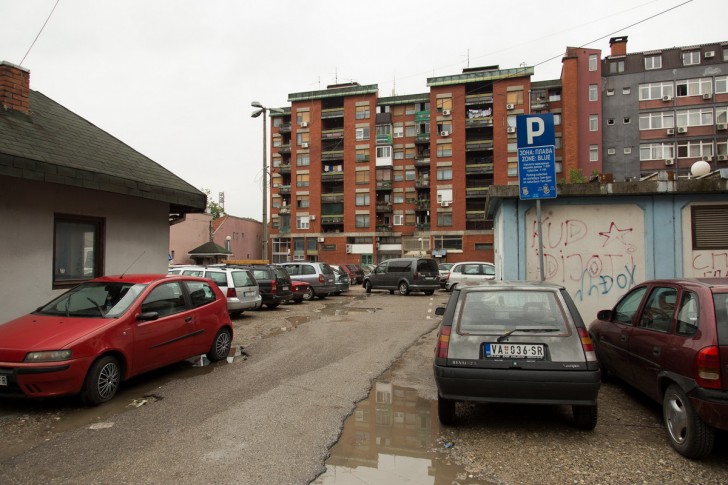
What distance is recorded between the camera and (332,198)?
6144 cm

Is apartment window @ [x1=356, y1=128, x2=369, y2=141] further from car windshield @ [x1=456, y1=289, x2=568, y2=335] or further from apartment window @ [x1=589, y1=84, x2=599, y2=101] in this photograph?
car windshield @ [x1=456, y1=289, x2=568, y2=335]

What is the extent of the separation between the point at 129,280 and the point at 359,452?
4454 millimetres

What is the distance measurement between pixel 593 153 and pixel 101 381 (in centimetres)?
5663

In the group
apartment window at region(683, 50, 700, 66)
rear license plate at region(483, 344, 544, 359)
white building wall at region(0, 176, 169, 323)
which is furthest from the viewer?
apartment window at region(683, 50, 700, 66)

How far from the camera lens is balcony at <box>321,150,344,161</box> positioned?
61594 millimetres

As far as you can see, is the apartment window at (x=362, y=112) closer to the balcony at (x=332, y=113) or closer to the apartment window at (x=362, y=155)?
the balcony at (x=332, y=113)

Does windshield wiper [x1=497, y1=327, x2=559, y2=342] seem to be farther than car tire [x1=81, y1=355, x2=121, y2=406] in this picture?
No

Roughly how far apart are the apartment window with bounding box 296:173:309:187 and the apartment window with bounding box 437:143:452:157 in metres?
17.7

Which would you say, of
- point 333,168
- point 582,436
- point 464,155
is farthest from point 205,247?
point 582,436

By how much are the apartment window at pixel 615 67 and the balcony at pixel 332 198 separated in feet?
113

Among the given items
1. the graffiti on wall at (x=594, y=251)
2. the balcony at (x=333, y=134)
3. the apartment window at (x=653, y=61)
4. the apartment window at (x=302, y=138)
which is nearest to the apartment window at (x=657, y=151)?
the apartment window at (x=653, y=61)

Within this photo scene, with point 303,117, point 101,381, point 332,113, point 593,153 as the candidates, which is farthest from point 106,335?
point 303,117

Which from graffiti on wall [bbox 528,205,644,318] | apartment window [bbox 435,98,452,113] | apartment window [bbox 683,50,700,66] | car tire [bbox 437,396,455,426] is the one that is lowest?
car tire [bbox 437,396,455,426]

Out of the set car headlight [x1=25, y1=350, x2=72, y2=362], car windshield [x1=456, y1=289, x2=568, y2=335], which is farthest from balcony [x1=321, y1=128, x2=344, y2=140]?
car windshield [x1=456, y1=289, x2=568, y2=335]
